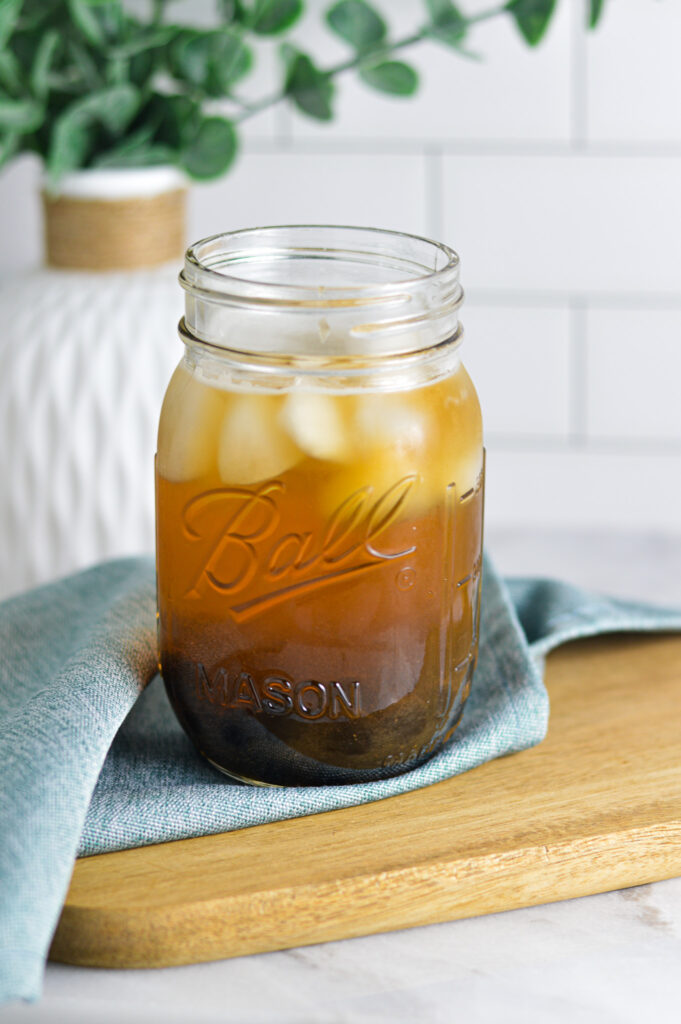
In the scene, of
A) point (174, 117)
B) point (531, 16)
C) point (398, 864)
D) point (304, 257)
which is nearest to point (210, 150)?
point (174, 117)

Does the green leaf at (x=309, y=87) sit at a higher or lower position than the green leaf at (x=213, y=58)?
lower

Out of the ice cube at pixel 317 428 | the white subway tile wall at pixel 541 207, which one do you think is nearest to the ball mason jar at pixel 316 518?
the ice cube at pixel 317 428

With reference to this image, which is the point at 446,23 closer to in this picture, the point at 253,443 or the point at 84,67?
the point at 84,67

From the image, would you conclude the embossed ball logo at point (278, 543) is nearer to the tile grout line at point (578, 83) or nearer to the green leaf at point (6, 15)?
the green leaf at point (6, 15)

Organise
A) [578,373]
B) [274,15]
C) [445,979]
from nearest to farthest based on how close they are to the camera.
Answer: [445,979] → [274,15] → [578,373]

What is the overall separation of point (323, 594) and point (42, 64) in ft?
1.77

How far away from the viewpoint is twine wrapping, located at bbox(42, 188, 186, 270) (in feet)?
3.12

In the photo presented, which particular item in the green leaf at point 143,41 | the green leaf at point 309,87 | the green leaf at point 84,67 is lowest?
the green leaf at point 309,87

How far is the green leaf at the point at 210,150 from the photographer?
35.6 inches

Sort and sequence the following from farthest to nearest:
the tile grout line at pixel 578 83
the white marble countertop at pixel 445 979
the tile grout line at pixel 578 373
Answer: the tile grout line at pixel 578 373
the tile grout line at pixel 578 83
the white marble countertop at pixel 445 979

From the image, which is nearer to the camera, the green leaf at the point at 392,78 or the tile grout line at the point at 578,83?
the green leaf at the point at 392,78

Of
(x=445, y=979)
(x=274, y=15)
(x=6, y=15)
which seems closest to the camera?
(x=445, y=979)

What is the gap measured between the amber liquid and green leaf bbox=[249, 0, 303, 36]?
47 centimetres

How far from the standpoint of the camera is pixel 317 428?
1.56 ft
